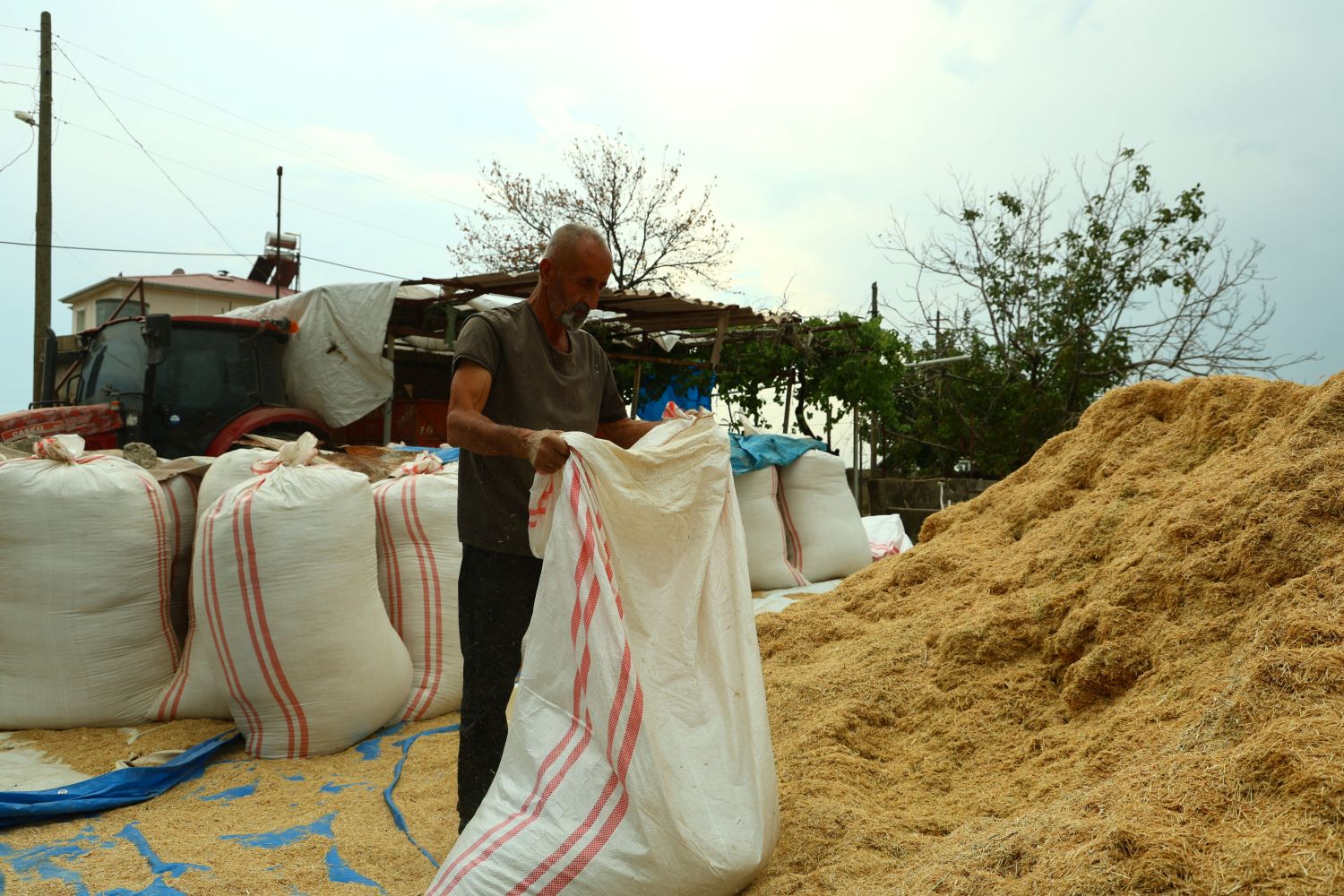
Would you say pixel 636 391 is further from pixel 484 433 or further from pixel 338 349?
pixel 484 433

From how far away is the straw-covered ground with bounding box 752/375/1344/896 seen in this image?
1.43 metres

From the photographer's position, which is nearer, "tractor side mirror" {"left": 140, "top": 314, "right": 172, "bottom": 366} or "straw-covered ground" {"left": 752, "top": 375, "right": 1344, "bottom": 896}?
"straw-covered ground" {"left": 752, "top": 375, "right": 1344, "bottom": 896}

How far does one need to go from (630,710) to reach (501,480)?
614mm

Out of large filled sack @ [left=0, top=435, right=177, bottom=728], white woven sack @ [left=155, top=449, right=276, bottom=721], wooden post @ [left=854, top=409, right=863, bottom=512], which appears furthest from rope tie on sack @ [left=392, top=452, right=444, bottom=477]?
wooden post @ [left=854, top=409, right=863, bottom=512]

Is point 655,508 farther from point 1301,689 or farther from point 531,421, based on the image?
point 1301,689

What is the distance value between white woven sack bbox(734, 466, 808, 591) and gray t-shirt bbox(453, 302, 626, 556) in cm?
352

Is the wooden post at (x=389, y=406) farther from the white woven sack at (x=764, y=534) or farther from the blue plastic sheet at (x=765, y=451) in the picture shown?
the white woven sack at (x=764, y=534)

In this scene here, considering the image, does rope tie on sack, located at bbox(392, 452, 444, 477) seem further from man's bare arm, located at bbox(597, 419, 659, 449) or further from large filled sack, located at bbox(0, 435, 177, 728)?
man's bare arm, located at bbox(597, 419, 659, 449)

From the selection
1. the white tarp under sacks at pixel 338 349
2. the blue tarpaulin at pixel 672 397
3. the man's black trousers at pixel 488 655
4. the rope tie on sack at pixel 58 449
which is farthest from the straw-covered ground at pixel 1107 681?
the blue tarpaulin at pixel 672 397

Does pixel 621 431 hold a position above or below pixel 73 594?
above

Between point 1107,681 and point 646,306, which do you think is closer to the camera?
point 1107,681

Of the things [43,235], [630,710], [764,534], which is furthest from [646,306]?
[43,235]

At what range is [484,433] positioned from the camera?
196 cm

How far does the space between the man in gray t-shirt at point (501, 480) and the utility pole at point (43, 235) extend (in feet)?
34.5
